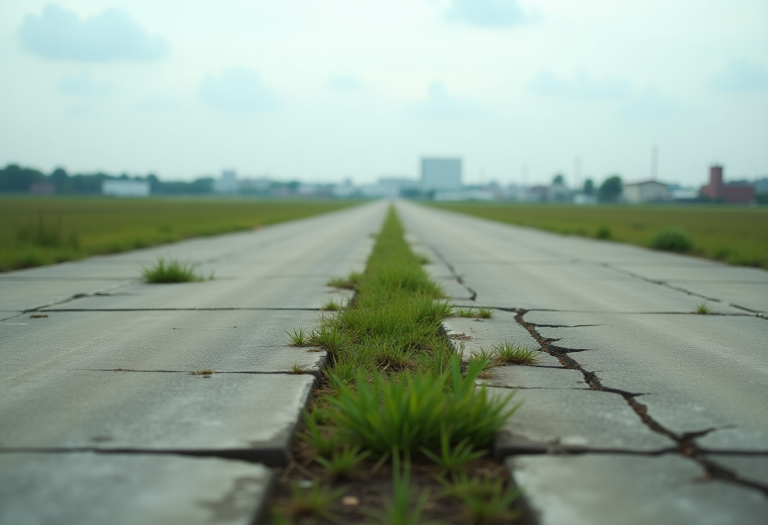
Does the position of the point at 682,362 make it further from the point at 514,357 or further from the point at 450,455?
the point at 450,455

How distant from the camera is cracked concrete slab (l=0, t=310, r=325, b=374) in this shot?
172 inches

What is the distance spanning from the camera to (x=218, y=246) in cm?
1658

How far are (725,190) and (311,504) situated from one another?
4441 inches

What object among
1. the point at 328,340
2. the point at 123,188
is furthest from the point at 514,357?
the point at 123,188

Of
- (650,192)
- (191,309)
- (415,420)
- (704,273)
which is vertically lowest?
(704,273)

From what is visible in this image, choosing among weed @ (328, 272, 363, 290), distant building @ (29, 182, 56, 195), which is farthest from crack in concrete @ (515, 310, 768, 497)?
distant building @ (29, 182, 56, 195)

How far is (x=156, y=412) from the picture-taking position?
3332mm

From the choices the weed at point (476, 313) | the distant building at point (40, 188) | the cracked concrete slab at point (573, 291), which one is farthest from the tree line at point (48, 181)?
the weed at point (476, 313)

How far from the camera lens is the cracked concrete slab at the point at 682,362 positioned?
132 inches

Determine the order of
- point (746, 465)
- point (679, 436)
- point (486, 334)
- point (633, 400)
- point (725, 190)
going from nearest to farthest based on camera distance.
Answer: point (746, 465) < point (679, 436) < point (633, 400) < point (486, 334) < point (725, 190)

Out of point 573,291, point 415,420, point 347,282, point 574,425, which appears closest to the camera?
point 415,420

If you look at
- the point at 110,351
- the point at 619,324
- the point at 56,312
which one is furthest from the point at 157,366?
the point at 619,324

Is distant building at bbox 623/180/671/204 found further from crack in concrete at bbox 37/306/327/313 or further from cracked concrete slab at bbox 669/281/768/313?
crack in concrete at bbox 37/306/327/313

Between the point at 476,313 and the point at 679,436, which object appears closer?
the point at 679,436
